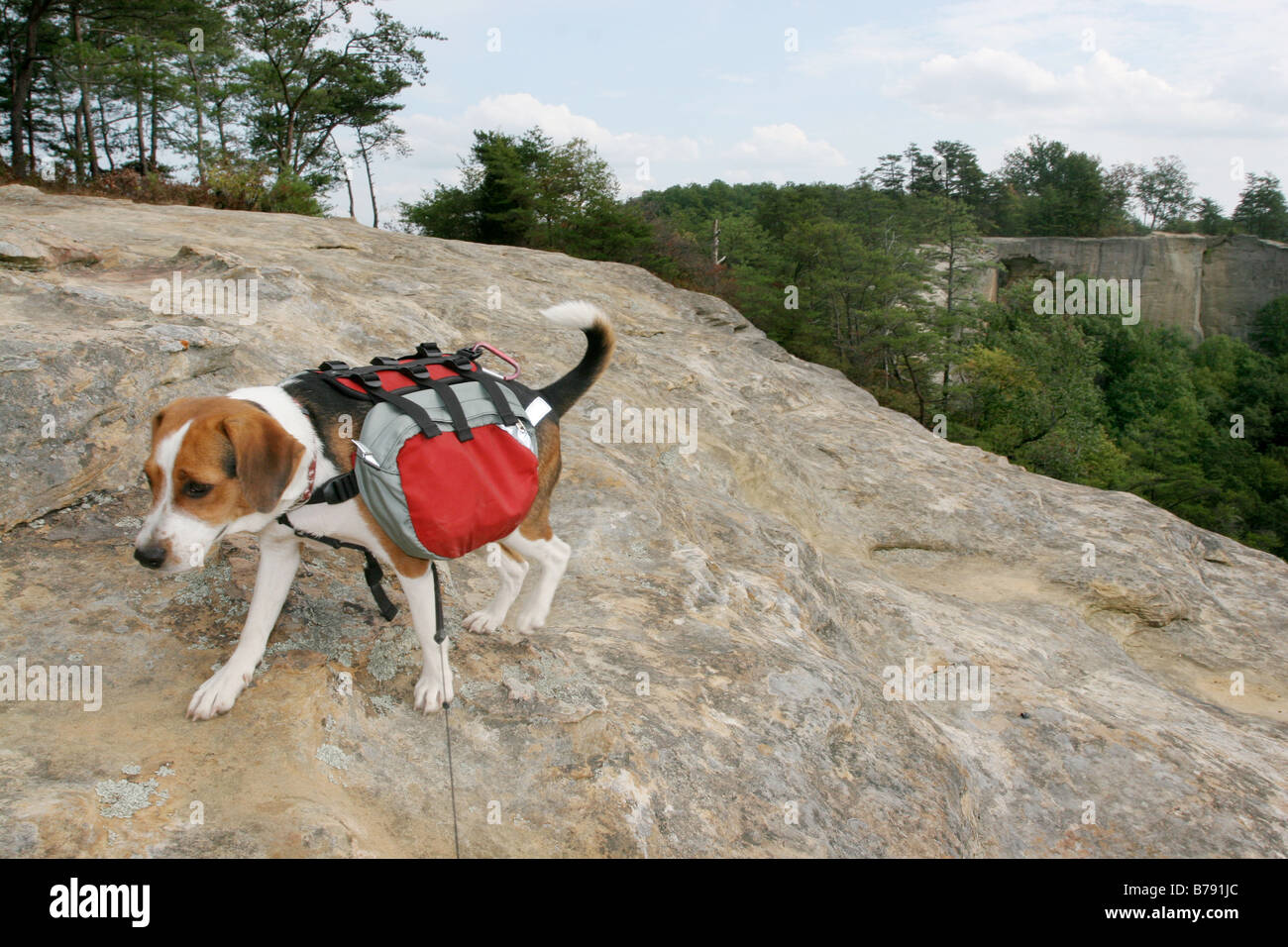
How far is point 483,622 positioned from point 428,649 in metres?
0.71

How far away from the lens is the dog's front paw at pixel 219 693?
10.4 feet

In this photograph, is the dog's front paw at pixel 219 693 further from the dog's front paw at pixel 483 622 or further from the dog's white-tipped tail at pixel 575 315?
the dog's white-tipped tail at pixel 575 315

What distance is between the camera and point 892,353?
42188 millimetres

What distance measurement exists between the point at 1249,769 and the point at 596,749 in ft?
16.7

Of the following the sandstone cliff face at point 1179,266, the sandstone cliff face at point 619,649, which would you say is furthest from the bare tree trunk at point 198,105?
the sandstone cliff face at point 1179,266

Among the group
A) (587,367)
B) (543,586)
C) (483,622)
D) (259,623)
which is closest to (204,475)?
(259,623)

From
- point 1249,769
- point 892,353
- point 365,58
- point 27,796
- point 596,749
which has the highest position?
point 365,58

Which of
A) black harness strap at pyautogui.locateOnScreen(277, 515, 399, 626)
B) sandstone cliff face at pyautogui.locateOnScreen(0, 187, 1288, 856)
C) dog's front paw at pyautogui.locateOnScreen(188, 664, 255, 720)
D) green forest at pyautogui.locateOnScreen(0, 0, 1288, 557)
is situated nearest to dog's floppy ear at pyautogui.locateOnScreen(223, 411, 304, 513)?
black harness strap at pyautogui.locateOnScreen(277, 515, 399, 626)

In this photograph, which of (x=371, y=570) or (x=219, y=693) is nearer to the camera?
(x=219, y=693)

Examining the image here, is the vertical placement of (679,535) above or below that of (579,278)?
below

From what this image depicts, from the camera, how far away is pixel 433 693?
11.7 feet

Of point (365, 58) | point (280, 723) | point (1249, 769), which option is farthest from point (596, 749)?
point (365, 58)

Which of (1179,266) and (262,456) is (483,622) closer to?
(262,456)

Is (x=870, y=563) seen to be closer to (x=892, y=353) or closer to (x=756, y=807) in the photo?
(x=756, y=807)
